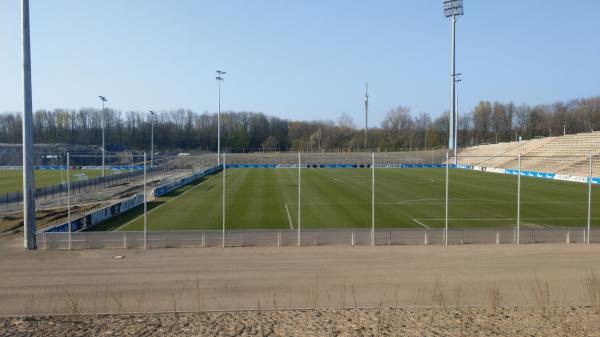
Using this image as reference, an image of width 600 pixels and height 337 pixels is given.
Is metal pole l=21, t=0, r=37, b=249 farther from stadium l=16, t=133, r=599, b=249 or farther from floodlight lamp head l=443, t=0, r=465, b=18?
floodlight lamp head l=443, t=0, r=465, b=18

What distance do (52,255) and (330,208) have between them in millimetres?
19610

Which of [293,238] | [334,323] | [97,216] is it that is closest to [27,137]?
[97,216]

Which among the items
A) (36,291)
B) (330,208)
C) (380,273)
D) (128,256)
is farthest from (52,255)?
(330,208)

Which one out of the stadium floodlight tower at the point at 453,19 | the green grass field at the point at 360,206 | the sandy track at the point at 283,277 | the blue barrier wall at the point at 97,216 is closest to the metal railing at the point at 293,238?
the sandy track at the point at 283,277

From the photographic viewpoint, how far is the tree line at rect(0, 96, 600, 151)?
12356cm

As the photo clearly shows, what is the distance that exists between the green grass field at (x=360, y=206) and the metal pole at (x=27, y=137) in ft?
21.4

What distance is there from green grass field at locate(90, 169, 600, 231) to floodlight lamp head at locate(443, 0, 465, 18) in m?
37.7

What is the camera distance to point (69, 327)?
30.8ft

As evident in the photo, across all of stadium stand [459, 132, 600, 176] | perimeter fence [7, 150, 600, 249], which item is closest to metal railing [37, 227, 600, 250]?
perimeter fence [7, 150, 600, 249]

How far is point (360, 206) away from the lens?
34562 millimetres

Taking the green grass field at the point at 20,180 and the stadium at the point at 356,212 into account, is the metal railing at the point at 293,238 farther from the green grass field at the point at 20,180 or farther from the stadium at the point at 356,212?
the green grass field at the point at 20,180

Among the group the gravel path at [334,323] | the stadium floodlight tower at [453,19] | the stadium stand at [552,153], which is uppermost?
the stadium floodlight tower at [453,19]

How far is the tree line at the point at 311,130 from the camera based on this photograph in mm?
123562

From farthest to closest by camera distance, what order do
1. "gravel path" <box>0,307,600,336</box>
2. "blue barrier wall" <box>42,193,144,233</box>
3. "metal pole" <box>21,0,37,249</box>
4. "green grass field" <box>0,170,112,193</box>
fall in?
"green grass field" <box>0,170,112,193</box>, "blue barrier wall" <box>42,193,144,233</box>, "metal pole" <box>21,0,37,249</box>, "gravel path" <box>0,307,600,336</box>
